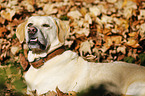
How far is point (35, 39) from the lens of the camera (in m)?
2.75

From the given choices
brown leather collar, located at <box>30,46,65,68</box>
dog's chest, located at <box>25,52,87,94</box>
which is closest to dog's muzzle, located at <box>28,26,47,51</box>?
brown leather collar, located at <box>30,46,65,68</box>

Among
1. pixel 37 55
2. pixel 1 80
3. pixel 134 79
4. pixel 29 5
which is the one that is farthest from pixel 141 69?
pixel 29 5

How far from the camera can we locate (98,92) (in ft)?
8.38

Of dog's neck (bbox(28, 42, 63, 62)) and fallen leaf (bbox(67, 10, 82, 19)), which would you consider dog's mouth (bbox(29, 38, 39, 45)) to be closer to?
dog's neck (bbox(28, 42, 63, 62))

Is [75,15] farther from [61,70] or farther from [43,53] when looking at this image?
[61,70]

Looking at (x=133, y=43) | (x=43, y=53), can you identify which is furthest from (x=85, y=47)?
(x=43, y=53)

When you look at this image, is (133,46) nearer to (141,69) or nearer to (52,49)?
(141,69)

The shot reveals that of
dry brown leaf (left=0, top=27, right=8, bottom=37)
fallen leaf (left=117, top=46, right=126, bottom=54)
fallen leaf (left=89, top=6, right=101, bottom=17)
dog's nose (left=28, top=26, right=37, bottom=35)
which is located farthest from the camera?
fallen leaf (left=89, top=6, right=101, bottom=17)

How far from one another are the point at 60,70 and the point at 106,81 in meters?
0.74

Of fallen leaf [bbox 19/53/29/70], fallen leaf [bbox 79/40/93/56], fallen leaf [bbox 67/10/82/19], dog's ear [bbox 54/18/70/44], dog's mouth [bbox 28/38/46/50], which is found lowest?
fallen leaf [bbox 19/53/29/70]

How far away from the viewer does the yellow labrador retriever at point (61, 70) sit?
255 cm

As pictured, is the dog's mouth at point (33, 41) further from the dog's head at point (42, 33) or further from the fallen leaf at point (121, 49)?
the fallen leaf at point (121, 49)

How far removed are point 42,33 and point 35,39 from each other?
15 centimetres

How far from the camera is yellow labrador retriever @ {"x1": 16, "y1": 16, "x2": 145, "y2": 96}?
255 centimetres
